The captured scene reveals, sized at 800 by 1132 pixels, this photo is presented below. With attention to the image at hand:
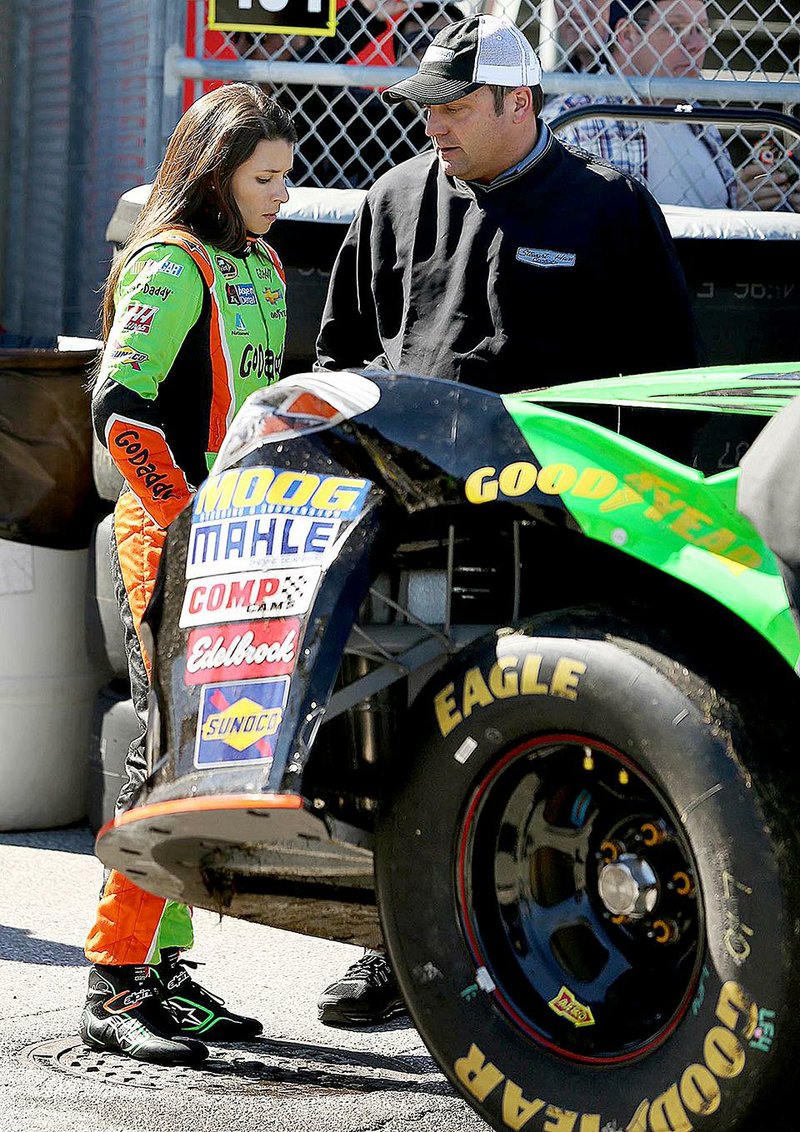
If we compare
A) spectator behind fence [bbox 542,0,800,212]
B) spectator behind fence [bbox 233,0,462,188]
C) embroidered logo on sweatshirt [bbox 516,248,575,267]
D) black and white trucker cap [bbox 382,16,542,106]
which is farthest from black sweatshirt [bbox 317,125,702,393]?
spectator behind fence [bbox 233,0,462,188]

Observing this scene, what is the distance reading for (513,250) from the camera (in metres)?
3.70

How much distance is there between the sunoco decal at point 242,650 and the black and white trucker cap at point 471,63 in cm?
156

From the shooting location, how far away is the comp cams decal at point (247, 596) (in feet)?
8.77

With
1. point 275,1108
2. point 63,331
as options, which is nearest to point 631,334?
point 275,1108

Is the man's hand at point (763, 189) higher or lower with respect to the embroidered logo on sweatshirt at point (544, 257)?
higher

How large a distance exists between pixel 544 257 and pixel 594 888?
1.54 m

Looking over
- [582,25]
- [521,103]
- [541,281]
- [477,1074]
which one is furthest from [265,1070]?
[582,25]

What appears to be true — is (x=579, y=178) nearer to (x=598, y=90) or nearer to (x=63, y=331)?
(x=598, y=90)

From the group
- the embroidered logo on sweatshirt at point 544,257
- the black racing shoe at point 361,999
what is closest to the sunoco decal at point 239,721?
the black racing shoe at point 361,999

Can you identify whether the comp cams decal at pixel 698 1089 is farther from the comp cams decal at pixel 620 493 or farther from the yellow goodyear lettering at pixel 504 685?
the comp cams decal at pixel 620 493

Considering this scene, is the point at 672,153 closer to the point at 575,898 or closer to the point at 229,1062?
the point at 229,1062

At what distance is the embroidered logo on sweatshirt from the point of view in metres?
3.69

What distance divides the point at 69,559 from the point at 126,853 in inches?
97.5

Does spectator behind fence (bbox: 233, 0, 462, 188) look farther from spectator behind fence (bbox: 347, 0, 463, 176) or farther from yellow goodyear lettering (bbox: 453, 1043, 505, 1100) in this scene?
yellow goodyear lettering (bbox: 453, 1043, 505, 1100)
